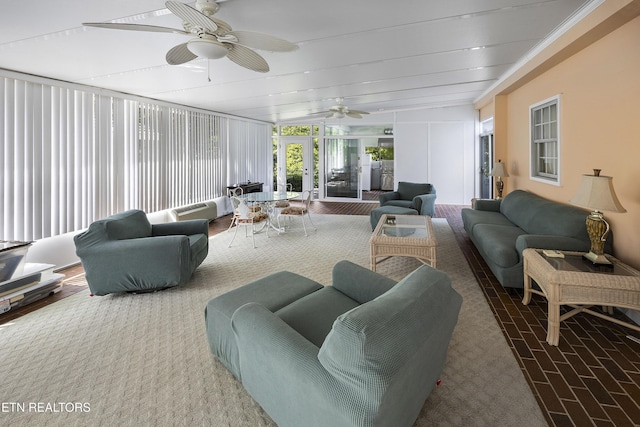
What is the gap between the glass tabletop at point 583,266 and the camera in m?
2.56

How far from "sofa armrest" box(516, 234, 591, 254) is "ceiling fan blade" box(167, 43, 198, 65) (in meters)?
3.49

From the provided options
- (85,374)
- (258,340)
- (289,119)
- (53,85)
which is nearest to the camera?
(258,340)

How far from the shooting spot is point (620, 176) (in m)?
3.19

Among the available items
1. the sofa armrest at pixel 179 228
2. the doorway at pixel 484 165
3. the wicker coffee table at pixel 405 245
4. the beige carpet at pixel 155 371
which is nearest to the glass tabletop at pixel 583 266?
the beige carpet at pixel 155 371

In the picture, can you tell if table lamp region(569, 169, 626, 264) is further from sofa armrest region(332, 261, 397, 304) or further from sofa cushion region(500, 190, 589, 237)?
sofa armrest region(332, 261, 397, 304)

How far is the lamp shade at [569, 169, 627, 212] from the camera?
2730mm

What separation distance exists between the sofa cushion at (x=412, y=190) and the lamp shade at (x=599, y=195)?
14.2ft

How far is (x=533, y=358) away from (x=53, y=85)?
5874 mm

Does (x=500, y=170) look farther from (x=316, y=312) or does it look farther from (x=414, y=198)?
(x=316, y=312)

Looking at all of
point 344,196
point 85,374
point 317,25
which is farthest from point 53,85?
point 344,196

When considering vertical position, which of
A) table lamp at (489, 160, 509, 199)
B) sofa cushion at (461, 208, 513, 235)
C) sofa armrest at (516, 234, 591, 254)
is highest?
table lamp at (489, 160, 509, 199)

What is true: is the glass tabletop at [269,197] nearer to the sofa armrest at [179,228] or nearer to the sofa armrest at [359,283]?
the sofa armrest at [179,228]

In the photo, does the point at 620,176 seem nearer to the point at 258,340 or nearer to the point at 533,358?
the point at 533,358

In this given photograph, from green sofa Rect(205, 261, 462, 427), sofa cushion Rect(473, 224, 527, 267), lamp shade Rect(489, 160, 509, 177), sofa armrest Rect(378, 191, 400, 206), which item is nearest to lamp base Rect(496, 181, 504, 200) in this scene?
lamp shade Rect(489, 160, 509, 177)
